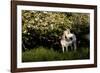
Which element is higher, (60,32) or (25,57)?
(60,32)

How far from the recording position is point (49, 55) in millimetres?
2057

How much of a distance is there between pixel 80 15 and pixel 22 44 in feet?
2.16

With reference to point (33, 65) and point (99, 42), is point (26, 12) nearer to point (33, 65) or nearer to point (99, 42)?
point (33, 65)

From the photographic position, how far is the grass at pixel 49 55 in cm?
199

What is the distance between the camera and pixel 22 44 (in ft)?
6.44

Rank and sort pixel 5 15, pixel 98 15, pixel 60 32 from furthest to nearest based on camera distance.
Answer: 1. pixel 98 15
2. pixel 60 32
3. pixel 5 15

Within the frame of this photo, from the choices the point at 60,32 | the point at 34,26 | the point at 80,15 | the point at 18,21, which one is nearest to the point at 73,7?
the point at 80,15

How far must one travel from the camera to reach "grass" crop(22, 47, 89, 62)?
199 cm

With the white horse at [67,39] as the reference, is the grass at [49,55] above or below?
below

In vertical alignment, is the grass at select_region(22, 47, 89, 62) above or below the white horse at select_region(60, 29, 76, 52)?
below

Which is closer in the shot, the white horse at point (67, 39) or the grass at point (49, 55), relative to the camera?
the grass at point (49, 55)

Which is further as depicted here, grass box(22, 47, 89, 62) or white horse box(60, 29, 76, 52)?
white horse box(60, 29, 76, 52)

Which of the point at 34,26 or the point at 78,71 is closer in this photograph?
the point at 34,26

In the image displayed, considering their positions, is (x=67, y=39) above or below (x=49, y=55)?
above
